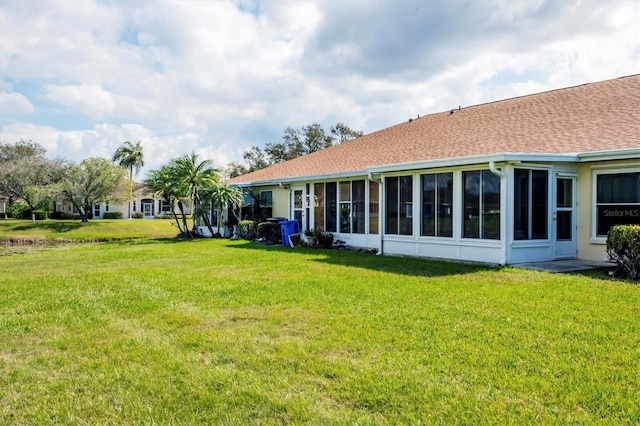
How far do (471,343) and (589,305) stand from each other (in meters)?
2.71

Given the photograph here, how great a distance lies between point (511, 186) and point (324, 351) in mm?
7404

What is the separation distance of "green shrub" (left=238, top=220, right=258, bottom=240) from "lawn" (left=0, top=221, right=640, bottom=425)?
11.3 metres

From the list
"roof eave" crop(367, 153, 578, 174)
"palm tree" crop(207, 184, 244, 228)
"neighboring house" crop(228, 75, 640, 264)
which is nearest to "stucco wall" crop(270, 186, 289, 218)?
"palm tree" crop(207, 184, 244, 228)

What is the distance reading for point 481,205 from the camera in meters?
11.0

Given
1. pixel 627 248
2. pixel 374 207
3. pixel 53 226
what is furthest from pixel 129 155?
pixel 627 248

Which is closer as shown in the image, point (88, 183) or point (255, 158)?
point (88, 183)

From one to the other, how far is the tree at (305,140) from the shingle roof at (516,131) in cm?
2335

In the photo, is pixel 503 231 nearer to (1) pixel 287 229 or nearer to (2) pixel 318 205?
(2) pixel 318 205

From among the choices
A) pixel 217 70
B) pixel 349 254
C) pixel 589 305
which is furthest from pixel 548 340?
pixel 217 70

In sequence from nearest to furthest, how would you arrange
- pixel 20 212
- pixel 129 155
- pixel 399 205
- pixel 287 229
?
pixel 399 205, pixel 287 229, pixel 20 212, pixel 129 155

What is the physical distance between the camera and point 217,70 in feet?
57.1

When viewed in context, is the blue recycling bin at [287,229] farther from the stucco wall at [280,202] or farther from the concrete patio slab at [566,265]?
the concrete patio slab at [566,265]

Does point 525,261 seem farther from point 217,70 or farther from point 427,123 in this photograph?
point 217,70

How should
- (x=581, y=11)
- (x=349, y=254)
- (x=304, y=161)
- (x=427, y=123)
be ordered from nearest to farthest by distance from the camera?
(x=581, y=11) < (x=349, y=254) < (x=427, y=123) < (x=304, y=161)
